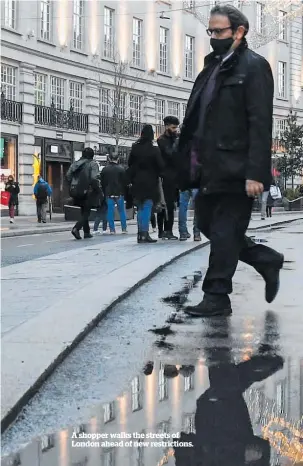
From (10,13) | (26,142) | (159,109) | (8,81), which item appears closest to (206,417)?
(26,142)

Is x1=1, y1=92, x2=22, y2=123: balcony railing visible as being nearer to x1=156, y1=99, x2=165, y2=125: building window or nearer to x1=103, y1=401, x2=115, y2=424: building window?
x1=156, y1=99, x2=165, y2=125: building window

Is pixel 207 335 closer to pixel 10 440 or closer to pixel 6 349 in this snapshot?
pixel 6 349

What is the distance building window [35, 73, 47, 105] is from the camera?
3638cm

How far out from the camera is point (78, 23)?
39594 millimetres

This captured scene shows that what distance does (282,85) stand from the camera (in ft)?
187

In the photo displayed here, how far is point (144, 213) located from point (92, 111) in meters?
28.6

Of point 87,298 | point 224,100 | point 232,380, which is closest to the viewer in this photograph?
point 232,380

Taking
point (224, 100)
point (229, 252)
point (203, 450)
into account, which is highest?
point (224, 100)

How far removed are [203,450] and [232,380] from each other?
97 centimetres

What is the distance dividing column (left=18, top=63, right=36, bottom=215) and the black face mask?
1161 inches

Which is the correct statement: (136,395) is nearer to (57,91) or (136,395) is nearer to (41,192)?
(41,192)

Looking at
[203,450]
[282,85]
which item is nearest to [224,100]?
[203,450]

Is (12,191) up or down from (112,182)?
down

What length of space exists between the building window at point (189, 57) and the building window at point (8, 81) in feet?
50.9
